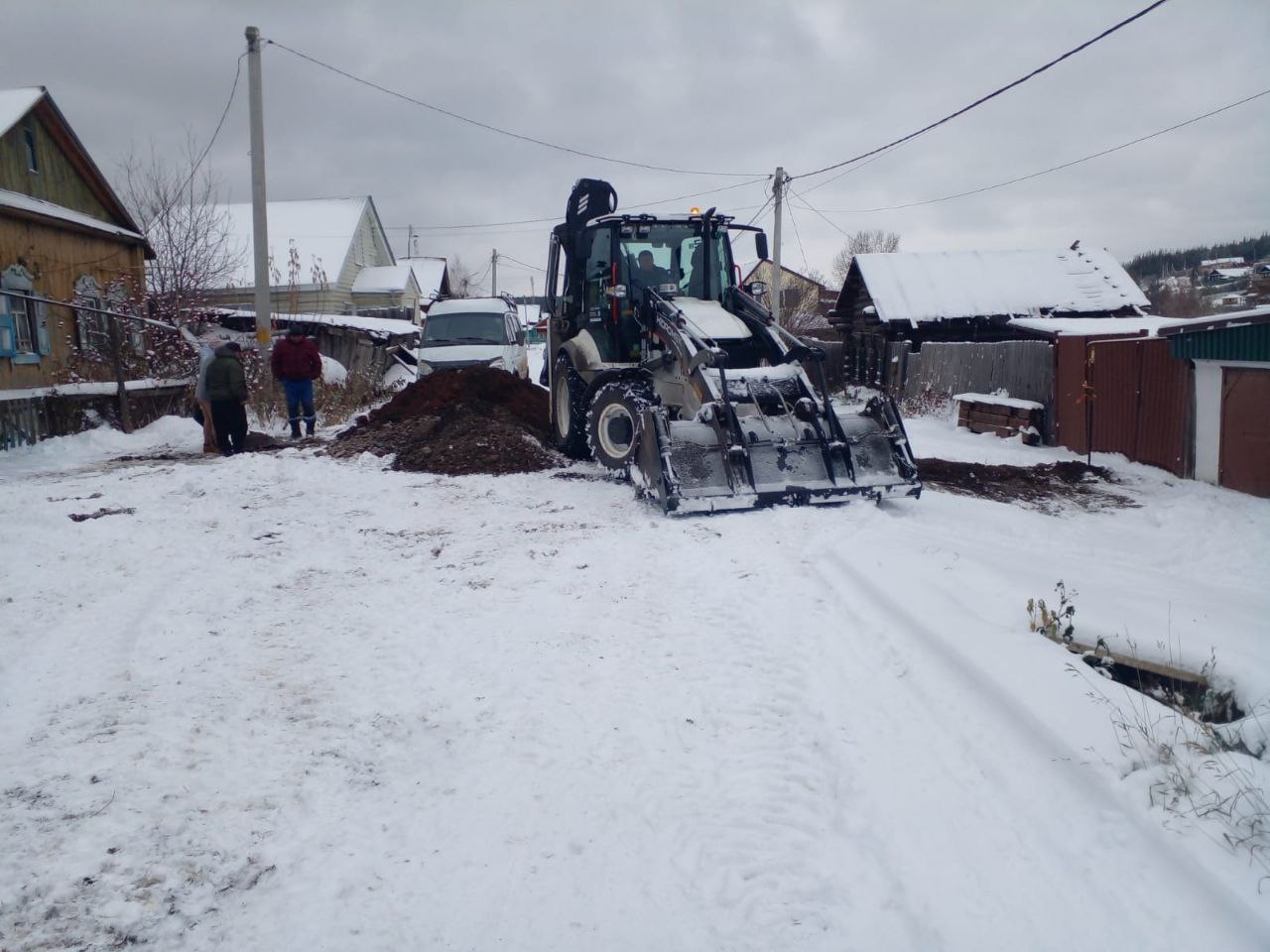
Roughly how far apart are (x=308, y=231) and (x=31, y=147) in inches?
844

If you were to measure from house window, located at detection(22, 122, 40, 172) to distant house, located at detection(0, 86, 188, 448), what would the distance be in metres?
0.02

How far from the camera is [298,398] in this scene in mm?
13602

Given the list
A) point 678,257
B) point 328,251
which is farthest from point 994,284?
point 328,251

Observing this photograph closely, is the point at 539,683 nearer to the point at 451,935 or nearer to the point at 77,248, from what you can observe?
the point at 451,935

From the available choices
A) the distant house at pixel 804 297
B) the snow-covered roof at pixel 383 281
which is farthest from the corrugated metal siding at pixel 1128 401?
the snow-covered roof at pixel 383 281

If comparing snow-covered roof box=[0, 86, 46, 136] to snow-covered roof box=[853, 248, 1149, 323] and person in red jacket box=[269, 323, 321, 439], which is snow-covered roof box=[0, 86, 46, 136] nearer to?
person in red jacket box=[269, 323, 321, 439]

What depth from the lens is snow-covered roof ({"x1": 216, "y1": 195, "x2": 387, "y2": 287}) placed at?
3525 centimetres

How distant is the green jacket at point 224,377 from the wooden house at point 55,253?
4888 mm

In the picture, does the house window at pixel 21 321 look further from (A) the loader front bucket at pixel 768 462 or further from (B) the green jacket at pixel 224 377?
(A) the loader front bucket at pixel 768 462

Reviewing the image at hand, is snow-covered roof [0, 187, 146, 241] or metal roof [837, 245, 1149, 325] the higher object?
snow-covered roof [0, 187, 146, 241]

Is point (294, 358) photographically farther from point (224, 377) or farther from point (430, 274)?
point (430, 274)

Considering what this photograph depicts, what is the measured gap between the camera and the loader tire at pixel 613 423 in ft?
30.4

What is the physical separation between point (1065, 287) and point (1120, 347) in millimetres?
14168

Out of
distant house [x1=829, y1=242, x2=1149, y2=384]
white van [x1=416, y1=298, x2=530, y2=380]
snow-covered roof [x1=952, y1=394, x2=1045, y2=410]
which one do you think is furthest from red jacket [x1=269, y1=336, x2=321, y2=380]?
distant house [x1=829, y1=242, x2=1149, y2=384]
